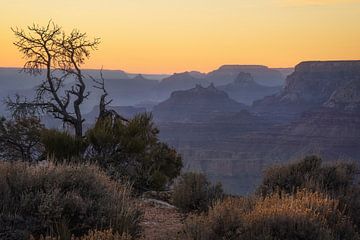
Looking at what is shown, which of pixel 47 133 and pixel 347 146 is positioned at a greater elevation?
pixel 47 133

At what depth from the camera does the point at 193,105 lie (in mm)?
149500

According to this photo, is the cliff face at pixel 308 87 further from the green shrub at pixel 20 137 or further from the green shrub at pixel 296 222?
the green shrub at pixel 296 222

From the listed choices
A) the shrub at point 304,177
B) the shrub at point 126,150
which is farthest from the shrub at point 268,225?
the shrub at point 126,150

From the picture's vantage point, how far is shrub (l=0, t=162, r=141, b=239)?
20.9ft

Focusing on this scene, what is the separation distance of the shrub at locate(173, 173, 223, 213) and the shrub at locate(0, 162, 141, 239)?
3.12 m

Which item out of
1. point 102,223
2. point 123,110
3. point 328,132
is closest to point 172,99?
point 123,110

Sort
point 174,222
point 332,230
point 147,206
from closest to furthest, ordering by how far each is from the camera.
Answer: point 332,230 < point 174,222 < point 147,206

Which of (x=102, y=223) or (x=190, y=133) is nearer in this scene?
(x=102, y=223)

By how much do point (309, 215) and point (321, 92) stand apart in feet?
450

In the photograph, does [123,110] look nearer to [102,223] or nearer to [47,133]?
[47,133]

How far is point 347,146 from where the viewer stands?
83.1m

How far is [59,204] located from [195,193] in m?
4.52

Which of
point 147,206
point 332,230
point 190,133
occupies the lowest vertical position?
point 190,133

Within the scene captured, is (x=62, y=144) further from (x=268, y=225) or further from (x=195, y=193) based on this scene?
(x=268, y=225)
